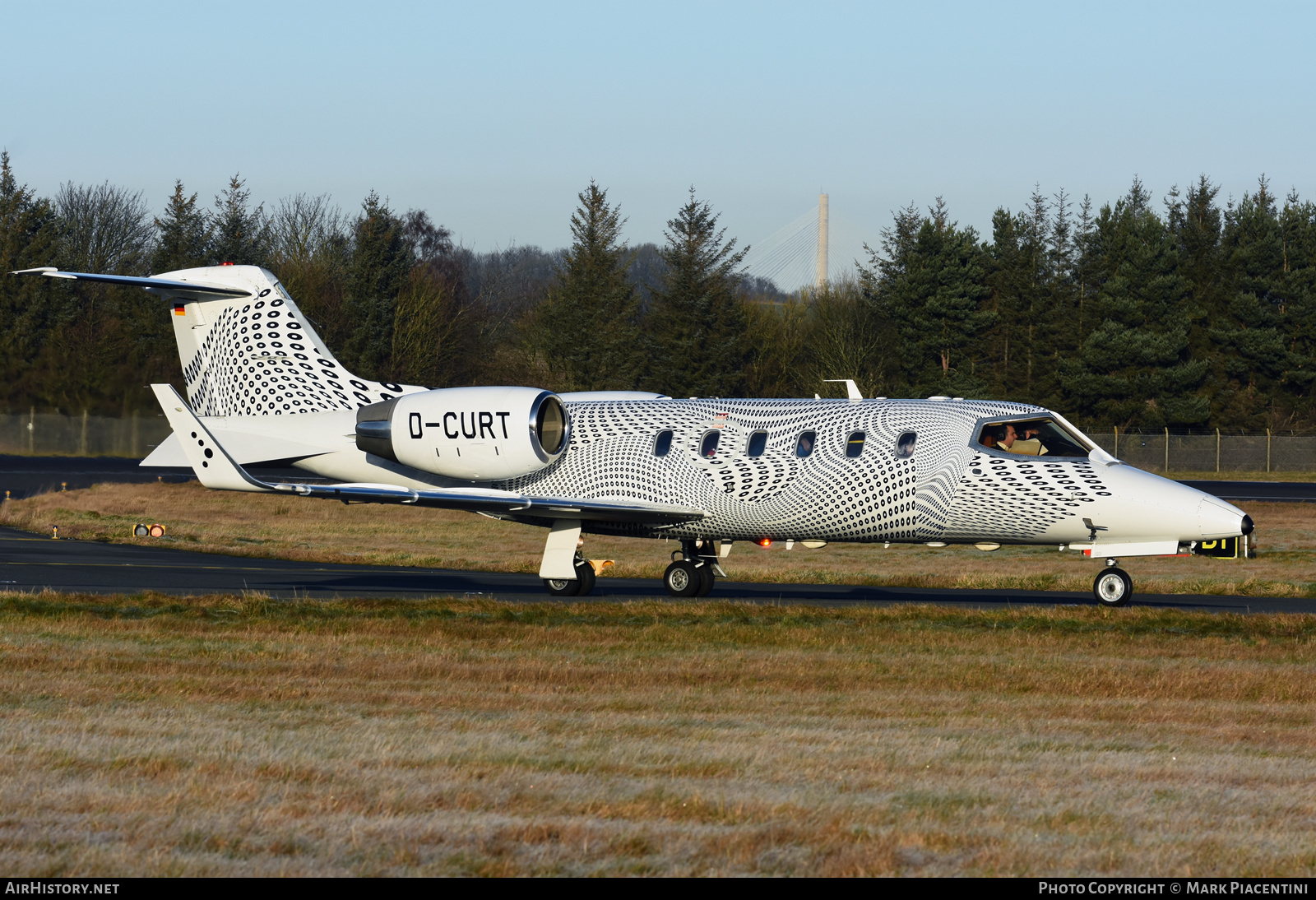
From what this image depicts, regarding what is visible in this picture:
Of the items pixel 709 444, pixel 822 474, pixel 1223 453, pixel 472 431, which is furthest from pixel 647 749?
pixel 1223 453

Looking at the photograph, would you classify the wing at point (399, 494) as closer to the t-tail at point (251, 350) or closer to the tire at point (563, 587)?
the tire at point (563, 587)

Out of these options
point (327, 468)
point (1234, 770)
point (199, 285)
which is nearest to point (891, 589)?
point (327, 468)

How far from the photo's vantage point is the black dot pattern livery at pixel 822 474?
21422 mm

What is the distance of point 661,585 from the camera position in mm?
26984

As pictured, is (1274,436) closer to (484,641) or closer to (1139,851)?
(484,641)

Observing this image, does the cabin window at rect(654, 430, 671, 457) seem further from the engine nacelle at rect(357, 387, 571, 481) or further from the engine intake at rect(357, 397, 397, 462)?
the engine intake at rect(357, 397, 397, 462)

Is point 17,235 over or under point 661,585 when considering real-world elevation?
over

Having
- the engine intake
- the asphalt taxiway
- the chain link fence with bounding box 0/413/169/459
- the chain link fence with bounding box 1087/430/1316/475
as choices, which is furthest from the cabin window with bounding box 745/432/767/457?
the chain link fence with bounding box 1087/430/1316/475

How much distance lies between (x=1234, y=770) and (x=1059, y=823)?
2.35 meters

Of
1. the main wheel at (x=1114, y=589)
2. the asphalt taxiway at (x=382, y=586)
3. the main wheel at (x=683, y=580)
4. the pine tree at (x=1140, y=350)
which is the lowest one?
the asphalt taxiway at (x=382, y=586)

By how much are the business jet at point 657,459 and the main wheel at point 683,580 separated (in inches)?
1.2

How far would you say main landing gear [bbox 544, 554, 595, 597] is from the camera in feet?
77.4

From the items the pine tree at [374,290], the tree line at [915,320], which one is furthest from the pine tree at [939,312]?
the pine tree at [374,290]

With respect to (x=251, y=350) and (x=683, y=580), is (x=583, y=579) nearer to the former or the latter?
(x=683, y=580)
